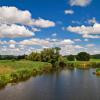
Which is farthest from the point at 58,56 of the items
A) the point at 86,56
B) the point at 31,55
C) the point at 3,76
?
the point at 3,76

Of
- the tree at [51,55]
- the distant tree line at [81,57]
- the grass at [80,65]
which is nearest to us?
the tree at [51,55]

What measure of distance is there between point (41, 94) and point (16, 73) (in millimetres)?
20139

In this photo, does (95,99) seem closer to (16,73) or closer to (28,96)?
(28,96)

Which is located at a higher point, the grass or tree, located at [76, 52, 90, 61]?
tree, located at [76, 52, 90, 61]

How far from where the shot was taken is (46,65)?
89812 mm

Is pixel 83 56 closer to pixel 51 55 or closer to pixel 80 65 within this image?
pixel 80 65

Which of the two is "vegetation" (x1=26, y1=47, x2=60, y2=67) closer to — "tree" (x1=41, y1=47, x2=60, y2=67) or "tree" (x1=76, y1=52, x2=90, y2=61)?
"tree" (x1=41, y1=47, x2=60, y2=67)

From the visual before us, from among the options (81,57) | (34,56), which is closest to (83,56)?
(81,57)

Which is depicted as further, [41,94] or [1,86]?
[1,86]

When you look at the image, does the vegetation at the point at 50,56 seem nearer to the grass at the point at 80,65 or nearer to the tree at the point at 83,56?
the grass at the point at 80,65

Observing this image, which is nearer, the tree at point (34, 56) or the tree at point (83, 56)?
the tree at point (34, 56)

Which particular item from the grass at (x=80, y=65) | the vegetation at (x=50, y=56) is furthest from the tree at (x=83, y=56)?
the vegetation at (x=50, y=56)

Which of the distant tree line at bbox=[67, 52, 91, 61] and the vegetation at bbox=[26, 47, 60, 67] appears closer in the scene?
the vegetation at bbox=[26, 47, 60, 67]

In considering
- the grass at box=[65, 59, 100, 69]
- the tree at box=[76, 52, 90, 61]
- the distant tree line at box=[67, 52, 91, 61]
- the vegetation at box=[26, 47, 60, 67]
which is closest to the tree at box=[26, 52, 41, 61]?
the vegetation at box=[26, 47, 60, 67]
